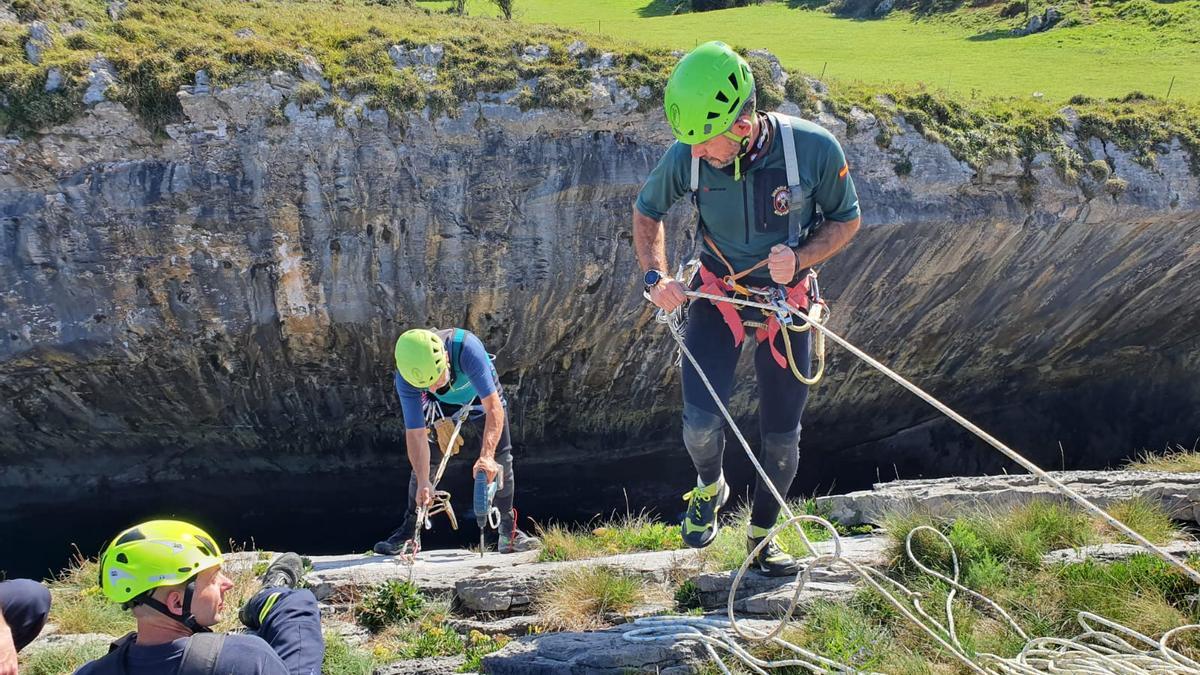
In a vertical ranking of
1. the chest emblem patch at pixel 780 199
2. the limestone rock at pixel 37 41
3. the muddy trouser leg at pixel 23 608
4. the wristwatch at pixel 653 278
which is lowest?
the muddy trouser leg at pixel 23 608

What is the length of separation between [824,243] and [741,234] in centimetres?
43

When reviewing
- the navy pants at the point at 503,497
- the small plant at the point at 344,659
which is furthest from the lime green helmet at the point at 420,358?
the small plant at the point at 344,659

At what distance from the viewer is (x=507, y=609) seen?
200 inches

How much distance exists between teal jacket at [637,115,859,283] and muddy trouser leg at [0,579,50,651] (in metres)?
3.53

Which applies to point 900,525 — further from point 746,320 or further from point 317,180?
point 317,180

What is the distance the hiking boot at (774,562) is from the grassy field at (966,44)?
8.21m

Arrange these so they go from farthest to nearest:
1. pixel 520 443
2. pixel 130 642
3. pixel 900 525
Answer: pixel 520 443, pixel 900 525, pixel 130 642

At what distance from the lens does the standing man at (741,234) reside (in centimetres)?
383

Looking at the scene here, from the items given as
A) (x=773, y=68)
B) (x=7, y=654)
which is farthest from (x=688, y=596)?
(x=773, y=68)

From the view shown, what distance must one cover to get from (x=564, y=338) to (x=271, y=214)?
3778 mm

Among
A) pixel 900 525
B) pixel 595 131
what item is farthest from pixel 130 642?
pixel 595 131

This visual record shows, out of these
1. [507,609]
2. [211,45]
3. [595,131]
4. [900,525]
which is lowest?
[507,609]

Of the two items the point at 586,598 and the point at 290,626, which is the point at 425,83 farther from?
the point at 290,626

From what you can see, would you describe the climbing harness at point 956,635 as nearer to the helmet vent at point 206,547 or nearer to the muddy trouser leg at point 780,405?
the muddy trouser leg at point 780,405
